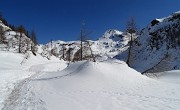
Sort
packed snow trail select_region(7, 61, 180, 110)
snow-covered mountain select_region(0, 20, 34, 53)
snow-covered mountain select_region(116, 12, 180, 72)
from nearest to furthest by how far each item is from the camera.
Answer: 1. packed snow trail select_region(7, 61, 180, 110)
2. snow-covered mountain select_region(116, 12, 180, 72)
3. snow-covered mountain select_region(0, 20, 34, 53)

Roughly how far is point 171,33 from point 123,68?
155ft

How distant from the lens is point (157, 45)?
65875 mm

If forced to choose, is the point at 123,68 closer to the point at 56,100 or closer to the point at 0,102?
the point at 56,100

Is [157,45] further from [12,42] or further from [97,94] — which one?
[12,42]

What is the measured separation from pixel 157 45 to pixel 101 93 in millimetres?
54651

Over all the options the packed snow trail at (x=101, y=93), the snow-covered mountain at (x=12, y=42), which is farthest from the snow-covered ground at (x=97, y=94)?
the snow-covered mountain at (x=12, y=42)

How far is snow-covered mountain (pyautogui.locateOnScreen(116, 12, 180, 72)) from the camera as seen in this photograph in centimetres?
5604

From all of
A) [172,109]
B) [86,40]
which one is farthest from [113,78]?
[86,40]

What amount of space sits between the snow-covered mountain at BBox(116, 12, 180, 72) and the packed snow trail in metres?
33.0

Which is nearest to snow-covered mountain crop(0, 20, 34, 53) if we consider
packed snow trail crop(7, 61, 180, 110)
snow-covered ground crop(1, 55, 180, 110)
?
packed snow trail crop(7, 61, 180, 110)

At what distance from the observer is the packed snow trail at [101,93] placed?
12305 millimetres

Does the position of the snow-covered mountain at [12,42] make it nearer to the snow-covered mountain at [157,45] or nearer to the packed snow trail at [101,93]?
the snow-covered mountain at [157,45]

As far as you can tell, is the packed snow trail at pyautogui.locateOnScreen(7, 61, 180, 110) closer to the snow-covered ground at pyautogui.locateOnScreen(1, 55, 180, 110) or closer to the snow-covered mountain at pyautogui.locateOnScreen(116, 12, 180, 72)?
the snow-covered ground at pyautogui.locateOnScreen(1, 55, 180, 110)

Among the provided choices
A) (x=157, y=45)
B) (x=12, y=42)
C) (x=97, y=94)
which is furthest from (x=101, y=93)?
(x=12, y=42)
